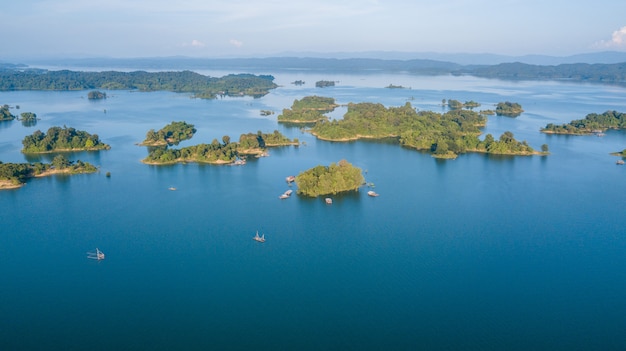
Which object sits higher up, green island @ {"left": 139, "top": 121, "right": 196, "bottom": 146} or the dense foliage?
green island @ {"left": 139, "top": 121, "right": 196, "bottom": 146}

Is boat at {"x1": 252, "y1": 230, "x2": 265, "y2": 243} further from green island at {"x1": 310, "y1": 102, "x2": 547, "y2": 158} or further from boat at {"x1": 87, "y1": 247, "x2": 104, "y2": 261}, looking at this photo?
green island at {"x1": 310, "y1": 102, "x2": 547, "y2": 158}

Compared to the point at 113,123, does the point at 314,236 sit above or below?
below

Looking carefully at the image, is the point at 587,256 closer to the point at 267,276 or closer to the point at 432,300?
the point at 432,300

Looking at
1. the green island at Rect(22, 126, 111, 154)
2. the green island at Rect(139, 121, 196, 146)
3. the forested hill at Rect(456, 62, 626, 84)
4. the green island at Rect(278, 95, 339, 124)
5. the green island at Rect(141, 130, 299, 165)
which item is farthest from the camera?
the forested hill at Rect(456, 62, 626, 84)

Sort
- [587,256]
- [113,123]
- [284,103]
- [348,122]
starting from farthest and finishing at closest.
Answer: [284,103]
[113,123]
[348,122]
[587,256]

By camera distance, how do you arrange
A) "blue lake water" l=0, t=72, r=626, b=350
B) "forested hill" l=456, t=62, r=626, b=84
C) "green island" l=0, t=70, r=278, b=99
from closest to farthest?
"blue lake water" l=0, t=72, r=626, b=350, "green island" l=0, t=70, r=278, b=99, "forested hill" l=456, t=62, r=626, b=84

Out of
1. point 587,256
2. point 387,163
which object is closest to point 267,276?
point 587,256

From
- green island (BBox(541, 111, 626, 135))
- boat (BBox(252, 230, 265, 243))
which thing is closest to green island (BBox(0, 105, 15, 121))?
boat (BBox(252, 230, 265, 243))
